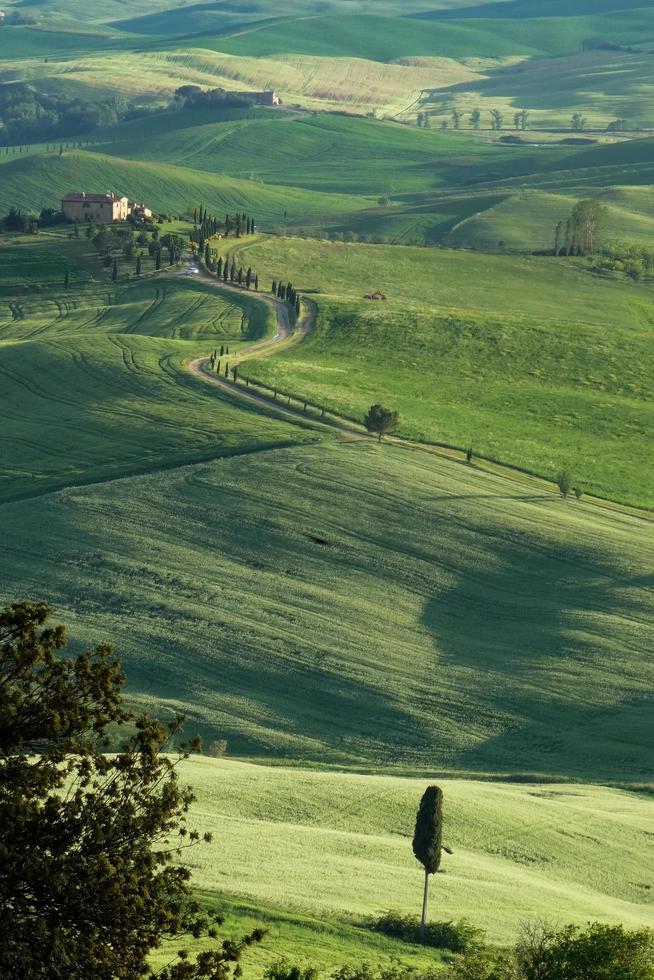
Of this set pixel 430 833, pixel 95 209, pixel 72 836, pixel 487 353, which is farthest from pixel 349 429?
pixel 95 209

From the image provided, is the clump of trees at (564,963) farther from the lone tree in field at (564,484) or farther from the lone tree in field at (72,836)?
the lone tree in field at (564,484)

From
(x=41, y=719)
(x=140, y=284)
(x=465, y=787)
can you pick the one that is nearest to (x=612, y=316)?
(x=140, y=284)

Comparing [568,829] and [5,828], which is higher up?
[5,828]

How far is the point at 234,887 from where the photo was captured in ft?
147

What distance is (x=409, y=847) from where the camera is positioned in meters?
52.8

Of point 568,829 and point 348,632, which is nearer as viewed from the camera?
point 568,829

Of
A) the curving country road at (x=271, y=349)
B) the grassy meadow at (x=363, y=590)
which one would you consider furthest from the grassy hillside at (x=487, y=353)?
the curving country road at (x=271, y=349)

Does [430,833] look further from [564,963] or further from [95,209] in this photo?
[95,209]

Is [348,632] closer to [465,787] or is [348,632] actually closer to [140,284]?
[465,787]

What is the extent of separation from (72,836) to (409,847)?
2760 cm

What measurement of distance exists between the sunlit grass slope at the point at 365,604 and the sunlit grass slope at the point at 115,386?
20.7ft

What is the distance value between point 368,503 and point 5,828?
232 ft

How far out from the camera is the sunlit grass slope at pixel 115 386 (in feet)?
348

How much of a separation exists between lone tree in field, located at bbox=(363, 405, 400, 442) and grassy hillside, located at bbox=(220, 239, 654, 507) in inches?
131
